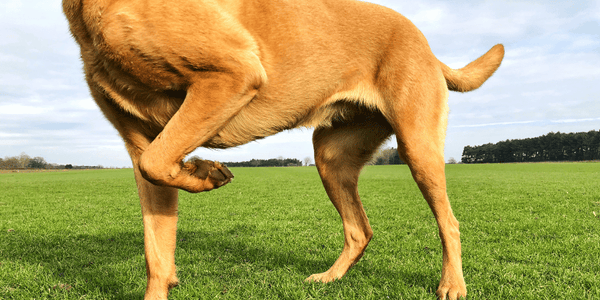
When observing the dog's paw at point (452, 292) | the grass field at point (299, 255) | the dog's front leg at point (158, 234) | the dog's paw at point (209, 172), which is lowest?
the grass field at point (299, 255)

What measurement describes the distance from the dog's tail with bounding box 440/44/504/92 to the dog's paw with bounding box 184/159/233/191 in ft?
7.22

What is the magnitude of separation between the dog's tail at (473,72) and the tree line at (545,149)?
92.8m

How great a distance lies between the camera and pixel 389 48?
8.30ft

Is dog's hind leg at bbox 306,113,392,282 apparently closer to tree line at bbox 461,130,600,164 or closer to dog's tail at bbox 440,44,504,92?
dog's tail at bbox 440,44,504,92

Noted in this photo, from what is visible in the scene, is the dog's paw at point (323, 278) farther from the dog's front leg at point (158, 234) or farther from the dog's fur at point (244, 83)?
the dog's front leg at point (158, 234)

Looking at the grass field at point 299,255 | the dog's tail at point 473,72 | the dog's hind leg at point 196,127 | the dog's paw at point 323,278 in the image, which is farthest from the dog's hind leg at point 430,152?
the dog's hind leg at point 196,127

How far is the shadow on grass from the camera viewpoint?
127 inches

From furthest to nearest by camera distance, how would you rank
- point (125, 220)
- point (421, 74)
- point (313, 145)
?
1. point (125, 220)
2. point (313, 145)
3. point (421, 74)

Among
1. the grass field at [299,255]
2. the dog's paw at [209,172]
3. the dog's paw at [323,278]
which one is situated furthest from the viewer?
the dog's paw at [323,278]

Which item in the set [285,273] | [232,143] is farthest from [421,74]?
[285,273]

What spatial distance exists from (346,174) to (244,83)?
1.60 meters

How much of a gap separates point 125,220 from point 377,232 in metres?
5.70

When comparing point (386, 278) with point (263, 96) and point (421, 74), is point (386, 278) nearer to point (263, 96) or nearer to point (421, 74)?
point (421, 74)

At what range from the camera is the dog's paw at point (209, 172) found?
1.95 metres
